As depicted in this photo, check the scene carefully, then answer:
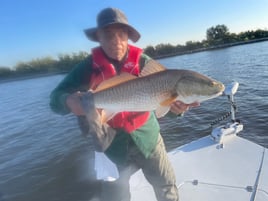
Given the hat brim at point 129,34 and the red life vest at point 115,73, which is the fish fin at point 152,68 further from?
the hat brim at point 129,34

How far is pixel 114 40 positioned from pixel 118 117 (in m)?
0.69

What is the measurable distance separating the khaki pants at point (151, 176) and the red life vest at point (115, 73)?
0.96 ft

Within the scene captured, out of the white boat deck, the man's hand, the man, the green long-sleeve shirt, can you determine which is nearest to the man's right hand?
the man

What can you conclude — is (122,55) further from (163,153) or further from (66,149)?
(66,149)

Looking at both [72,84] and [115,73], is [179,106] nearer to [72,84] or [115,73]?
[115,73]

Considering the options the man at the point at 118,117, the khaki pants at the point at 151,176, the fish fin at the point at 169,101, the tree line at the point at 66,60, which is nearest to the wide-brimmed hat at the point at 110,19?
the man at the point at 118,117

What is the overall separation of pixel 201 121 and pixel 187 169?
21.4 feet

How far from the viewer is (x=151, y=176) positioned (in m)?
2.61

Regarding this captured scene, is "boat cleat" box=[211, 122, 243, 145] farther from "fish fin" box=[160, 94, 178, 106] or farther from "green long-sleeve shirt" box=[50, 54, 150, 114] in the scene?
"green long-sleeve shirt" box=[50, 54, 150, 114]

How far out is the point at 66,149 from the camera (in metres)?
8.80

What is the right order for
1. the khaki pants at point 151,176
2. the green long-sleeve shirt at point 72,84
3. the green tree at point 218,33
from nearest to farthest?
the green long-sleeve shirt at point 72,84
the khaki pants at point 151,176
the green tree at point 218,33

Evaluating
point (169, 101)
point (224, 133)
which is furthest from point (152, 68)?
point (224, 133)

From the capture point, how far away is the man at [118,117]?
221cm

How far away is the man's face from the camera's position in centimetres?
222
